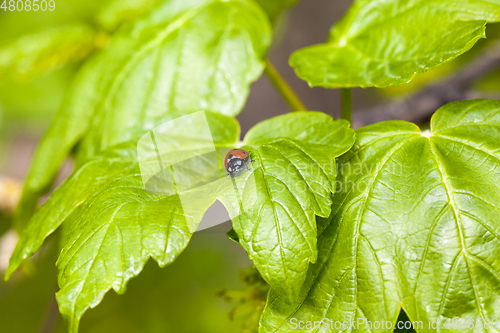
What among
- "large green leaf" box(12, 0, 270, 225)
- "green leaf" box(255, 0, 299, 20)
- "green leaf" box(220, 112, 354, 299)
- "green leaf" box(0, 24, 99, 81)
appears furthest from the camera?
"green leaf" box(255, 0, 299, 20)

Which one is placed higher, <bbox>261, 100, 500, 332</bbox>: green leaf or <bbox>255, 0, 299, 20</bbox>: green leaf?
<bbox>255, 0, 299, 20</bbox>: green leaf

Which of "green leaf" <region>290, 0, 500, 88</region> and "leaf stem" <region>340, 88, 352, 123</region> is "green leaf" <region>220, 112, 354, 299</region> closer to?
"green leaf" <region>290, 0, 500, 88</region>

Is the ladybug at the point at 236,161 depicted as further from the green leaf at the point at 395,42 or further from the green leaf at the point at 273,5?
the green leaf at the point at 273,5

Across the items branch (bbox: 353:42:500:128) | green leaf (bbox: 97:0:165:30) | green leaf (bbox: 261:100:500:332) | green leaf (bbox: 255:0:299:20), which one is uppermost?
green leaf (bbox: 97:0:165:30)

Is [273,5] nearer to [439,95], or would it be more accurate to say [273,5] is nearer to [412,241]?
[439,95]

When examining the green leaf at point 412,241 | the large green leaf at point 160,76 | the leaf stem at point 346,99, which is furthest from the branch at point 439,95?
the green leaf at point 412,241

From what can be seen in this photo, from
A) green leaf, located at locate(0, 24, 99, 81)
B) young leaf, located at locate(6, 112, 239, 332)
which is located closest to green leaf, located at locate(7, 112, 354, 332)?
young leaf, located at locate(6, 112, 239, 332)

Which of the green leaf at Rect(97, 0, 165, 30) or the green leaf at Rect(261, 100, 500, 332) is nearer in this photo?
the green leaf at Rect(261, 100, 500, 332)
